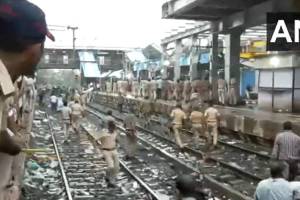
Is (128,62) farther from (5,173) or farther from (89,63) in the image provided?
(5,173)

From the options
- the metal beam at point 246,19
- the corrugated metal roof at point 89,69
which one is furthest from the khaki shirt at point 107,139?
the corrugated metal roof at point 89,69

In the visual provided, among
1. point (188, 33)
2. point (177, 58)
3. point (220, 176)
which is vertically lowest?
point (220, 176)

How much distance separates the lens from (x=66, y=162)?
18109 millimetres

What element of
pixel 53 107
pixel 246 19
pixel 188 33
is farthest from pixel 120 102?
pixel 246 19

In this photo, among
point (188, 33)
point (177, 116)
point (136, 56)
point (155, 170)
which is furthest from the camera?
point (136, 56)

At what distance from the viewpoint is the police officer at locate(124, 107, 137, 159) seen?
1753 centimetres

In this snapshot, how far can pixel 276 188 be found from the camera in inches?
217

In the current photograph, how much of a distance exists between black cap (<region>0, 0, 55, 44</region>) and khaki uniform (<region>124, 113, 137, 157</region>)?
15.5 m

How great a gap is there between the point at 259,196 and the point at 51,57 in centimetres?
7417

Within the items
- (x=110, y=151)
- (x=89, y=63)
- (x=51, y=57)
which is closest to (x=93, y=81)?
(x=89, y=63)

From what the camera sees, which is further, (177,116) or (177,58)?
(177,58)

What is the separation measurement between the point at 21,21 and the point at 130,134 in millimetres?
16250

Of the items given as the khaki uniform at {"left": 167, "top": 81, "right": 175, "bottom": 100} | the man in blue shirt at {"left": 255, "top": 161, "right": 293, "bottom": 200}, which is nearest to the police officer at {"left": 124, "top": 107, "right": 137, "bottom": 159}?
the man in blue shirt at {"left": 255, "top": 161, "right": 293, "bottom": 200}

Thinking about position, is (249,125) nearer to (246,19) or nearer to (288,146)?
(246,19)
